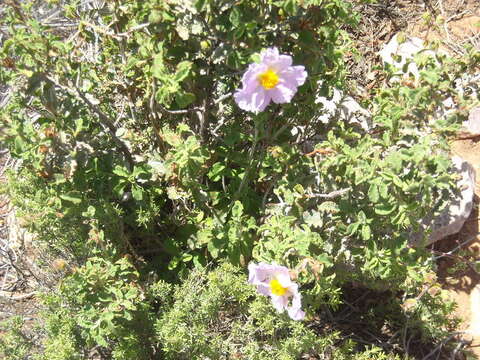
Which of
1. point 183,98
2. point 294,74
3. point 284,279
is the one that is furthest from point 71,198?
point 294,74

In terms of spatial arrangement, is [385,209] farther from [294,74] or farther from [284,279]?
[294,74]

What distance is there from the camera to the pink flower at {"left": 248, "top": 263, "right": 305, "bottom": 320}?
2.20m

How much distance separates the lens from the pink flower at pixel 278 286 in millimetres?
2199

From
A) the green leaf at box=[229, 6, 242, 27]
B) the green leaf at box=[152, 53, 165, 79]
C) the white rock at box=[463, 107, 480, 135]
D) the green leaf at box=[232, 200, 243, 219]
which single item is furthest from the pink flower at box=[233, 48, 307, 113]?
the white rock at box=[463, 107, 480, 135]

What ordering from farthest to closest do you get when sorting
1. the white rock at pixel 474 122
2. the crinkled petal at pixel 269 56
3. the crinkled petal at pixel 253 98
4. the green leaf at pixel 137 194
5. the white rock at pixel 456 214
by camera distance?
the white rock at pixel 474 122 < the white rock at pixel 456 214 < the green leaf at pixel 137 194 < the crinkled petal at pixel 253 98 < the crinkled petal at pixel 269 56

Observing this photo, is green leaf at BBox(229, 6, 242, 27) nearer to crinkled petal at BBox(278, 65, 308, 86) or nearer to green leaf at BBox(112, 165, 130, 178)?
crinkled petal at BBox(278, 65, 308, 86)

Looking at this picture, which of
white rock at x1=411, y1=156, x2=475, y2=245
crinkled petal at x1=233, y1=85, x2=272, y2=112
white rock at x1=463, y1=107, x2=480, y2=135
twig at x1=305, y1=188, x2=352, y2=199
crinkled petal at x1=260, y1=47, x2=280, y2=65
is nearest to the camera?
crinkled petal at x1=260, y1=47, x2=280, y2=65

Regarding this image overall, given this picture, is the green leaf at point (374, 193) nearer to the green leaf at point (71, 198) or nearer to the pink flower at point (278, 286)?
the pink flower at point (278, 286)

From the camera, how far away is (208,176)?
2779 mm

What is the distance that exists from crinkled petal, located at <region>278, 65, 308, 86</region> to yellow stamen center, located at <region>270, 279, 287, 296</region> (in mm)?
784

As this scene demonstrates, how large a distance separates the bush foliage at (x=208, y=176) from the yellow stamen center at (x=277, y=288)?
0.10 m

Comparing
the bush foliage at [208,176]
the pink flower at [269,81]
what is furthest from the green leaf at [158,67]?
the pink flower at [269,81]

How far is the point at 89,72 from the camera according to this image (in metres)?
2.60

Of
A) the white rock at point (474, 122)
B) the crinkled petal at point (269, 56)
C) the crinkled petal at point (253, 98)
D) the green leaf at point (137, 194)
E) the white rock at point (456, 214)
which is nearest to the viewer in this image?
the crinkled petal at point (269, 56)
